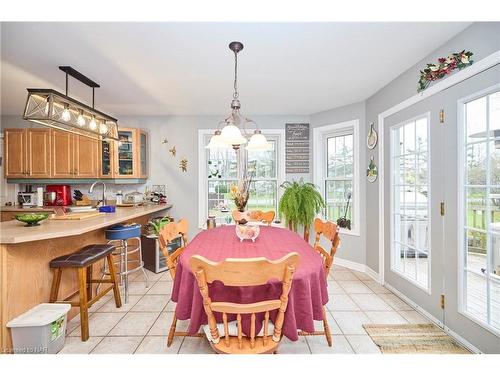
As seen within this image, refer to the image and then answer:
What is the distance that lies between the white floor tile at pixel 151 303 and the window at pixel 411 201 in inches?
105

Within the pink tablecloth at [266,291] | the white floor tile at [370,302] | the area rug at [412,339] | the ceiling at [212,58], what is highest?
the ceiling at [212,58]

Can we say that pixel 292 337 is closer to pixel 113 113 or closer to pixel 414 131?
pixel 414 131

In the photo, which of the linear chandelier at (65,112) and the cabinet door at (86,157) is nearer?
the linear chandelier at (65,112)

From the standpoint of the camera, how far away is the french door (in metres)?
1.73

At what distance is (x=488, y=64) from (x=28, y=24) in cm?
334

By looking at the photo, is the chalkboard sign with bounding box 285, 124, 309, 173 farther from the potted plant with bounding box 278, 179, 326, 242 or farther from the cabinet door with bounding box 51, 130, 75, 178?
the cabinet door with bounding box 51, 130, 75, 178

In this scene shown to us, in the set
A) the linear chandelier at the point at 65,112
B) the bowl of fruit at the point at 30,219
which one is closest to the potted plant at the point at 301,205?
the linear chandelier at the point at 65,112

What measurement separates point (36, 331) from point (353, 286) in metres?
3.09

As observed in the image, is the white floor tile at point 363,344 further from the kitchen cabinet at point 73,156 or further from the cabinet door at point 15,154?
the cabinet door at point 15,154

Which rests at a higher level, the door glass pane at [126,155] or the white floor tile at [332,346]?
the door glass pane at [126,155]

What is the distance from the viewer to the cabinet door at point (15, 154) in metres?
3.79

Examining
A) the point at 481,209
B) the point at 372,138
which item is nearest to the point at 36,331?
the point at 481,209

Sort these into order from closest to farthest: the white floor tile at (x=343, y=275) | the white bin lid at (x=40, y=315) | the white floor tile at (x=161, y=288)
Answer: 1. the white bin lid at (x=40, y=315)
2. the white floor tile at (x=161, y=288)
3. the white floor tile at (x=343, y=275)

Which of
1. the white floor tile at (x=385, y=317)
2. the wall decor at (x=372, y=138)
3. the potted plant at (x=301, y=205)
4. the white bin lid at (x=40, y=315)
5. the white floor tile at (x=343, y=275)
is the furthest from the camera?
the potted plant at (x=301, y=205)
